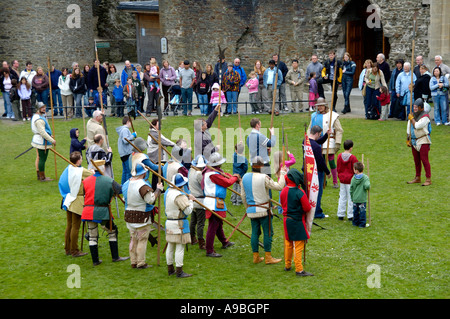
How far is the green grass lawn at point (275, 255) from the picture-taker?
8.94 m

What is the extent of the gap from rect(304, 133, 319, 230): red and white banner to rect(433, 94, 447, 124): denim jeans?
31.1 ft

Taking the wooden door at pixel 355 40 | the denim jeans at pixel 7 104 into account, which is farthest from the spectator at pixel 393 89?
the denim jeans at pixel 7 104

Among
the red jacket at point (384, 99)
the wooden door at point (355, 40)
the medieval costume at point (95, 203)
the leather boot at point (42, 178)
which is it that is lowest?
the leather boot at point (42, 178)

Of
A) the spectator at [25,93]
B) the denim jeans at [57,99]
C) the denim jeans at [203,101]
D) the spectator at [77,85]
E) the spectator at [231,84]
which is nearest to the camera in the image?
the spectator at [231,84]

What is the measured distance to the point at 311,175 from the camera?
35.1ft

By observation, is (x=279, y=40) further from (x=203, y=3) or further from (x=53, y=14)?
(x=53, y=14)

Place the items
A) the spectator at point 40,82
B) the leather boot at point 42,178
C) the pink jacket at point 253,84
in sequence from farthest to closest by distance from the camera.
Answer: the spectator at point 40,82 < the pink jacket at point 253,84 < the leather boot at point 42,178

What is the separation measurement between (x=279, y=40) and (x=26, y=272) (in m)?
23.8

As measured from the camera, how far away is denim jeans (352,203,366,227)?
37.7 ft

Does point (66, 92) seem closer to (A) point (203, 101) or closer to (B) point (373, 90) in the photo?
(A) point (203, 101)

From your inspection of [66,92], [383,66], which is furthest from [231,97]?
[66,92]

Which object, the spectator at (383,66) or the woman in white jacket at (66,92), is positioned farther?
the woman in white jacket at (66,92)

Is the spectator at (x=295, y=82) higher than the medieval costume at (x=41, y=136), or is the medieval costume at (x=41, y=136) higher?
the spectator at (x=295, y=82)

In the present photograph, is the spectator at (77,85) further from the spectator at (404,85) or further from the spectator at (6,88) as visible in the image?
the spectator at (404,85)
